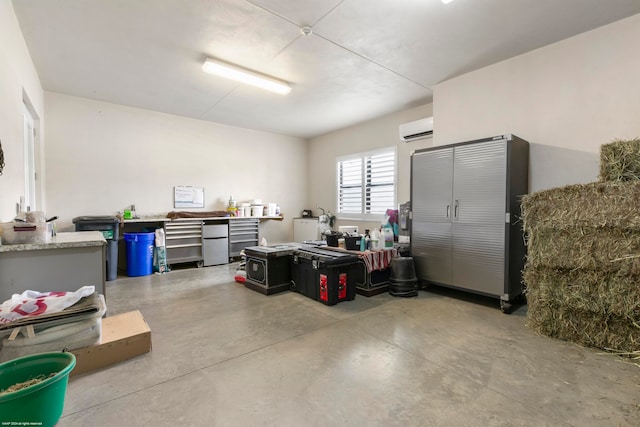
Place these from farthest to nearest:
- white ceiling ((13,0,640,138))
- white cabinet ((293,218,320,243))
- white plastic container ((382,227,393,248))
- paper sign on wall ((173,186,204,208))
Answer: white cabinet ((293,218,320,243)) < paper sign on wall ((173,186,204,208)) < white plastic container ((382,227,393,248)) < white ceiling ((13,0,640,138))

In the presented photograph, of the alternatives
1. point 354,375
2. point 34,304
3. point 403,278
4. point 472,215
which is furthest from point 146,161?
point 472,215

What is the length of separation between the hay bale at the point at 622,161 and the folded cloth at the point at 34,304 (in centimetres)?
436

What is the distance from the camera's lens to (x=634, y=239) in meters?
2.29

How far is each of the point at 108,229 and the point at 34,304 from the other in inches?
125

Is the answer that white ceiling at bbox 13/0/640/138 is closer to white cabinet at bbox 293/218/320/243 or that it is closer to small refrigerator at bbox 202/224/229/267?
small refrigerator at bbox 202/224/229/267

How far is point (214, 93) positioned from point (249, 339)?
3.93m

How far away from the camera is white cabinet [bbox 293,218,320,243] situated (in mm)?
7035

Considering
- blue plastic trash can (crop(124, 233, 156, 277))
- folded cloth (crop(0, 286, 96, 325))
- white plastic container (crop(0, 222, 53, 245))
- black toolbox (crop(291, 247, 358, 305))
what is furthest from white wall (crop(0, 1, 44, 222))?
black toolbox (crop(291, 247, 358, 305))

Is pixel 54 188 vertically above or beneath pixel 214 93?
beneath

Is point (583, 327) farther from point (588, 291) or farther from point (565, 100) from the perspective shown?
point (565, 100)

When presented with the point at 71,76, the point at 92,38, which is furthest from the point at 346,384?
the point at 71,76

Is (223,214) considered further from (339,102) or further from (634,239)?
(634,239)

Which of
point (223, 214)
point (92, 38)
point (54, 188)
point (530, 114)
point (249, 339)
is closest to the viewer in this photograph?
point (249, 339)

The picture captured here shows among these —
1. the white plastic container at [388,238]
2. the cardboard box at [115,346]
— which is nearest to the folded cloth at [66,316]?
the cardboard box at [115,346]
